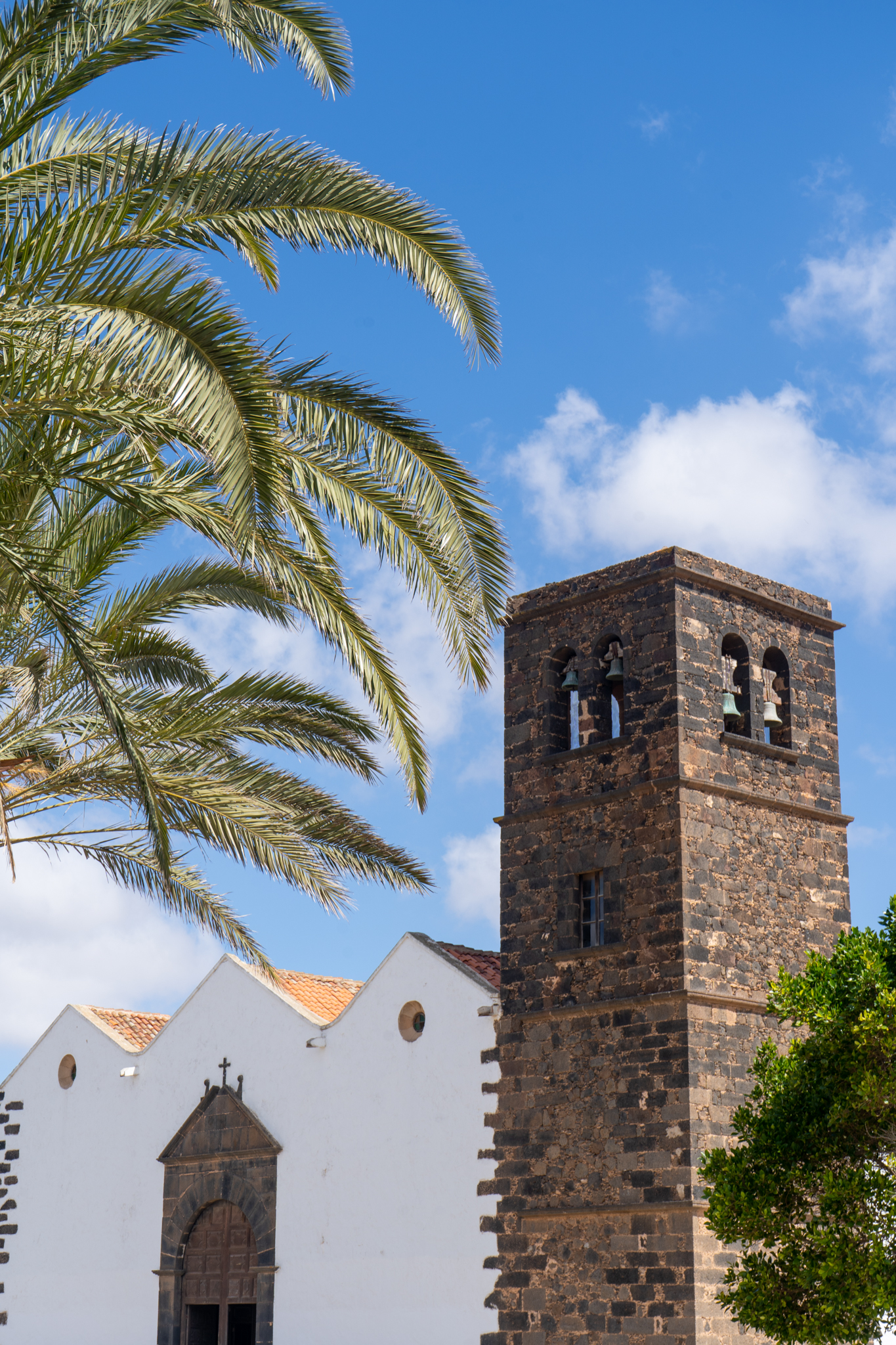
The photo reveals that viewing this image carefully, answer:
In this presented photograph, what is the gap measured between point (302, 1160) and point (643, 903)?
5.85 meters

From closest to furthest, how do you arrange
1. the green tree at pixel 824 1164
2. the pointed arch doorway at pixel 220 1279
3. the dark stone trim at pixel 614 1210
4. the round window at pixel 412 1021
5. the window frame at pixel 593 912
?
the green tree at pixel 824 1164 → the dark stone trim at pixel 614 1210 → the window frame at pixel 593 912 → the round window at pixel 412 1021 → the pointed arch doorway at pixel 220 1279

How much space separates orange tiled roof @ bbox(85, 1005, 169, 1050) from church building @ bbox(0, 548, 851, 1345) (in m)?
3.04

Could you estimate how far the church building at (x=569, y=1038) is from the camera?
1510 centimetres

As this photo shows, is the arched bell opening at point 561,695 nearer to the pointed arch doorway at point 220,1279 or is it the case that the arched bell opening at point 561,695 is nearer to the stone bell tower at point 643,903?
the stone bell tower at point 643,903

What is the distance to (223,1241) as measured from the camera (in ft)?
64.0

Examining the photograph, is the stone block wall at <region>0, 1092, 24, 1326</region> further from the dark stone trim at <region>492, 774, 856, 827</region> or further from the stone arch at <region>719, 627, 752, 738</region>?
the stone arch at <region>719, 627, 752, 738</region>

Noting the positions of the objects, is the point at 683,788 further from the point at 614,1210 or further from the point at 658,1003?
the point at 614,1210

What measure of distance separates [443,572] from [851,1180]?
6035mm

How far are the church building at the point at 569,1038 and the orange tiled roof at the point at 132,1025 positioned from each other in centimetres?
304

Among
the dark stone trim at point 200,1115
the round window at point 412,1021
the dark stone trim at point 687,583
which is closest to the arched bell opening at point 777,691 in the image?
the dark stone trim at point 687,583

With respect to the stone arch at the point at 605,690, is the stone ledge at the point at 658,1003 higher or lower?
lower

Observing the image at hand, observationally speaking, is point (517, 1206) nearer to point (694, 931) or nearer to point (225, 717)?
point (694, 931)

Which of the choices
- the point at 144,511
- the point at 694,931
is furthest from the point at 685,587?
the point at 144,511

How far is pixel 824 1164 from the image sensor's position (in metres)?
13.1
